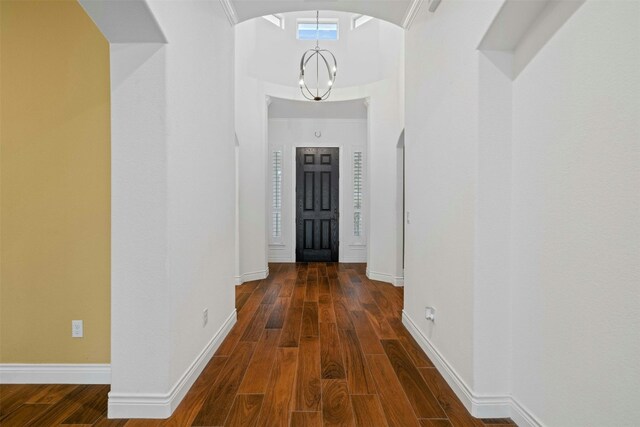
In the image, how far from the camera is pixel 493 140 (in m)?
1.94

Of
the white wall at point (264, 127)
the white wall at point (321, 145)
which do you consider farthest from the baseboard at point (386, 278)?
the white wall at point (321, 145)

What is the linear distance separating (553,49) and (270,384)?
2.48m

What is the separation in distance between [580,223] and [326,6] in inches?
111

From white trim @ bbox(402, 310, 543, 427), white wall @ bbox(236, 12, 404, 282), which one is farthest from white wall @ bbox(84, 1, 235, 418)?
white wall @ bbox(236, 12, 404, 282)

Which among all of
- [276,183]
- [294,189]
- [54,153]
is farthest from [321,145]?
[54,153]

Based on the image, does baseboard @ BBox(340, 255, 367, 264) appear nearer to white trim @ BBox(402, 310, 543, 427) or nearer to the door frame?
the door frame

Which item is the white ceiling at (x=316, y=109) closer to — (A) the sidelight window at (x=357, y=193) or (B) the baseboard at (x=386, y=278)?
(A) the sidelight window at (x=357, y=193)

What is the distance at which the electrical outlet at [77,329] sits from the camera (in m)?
2.29

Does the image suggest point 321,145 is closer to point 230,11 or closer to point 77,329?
point 230,11

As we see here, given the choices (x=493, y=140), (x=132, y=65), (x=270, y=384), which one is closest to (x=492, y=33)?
(x=493, y=140)

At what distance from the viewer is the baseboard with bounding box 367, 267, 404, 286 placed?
516cm

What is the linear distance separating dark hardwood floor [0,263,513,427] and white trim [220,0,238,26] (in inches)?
116

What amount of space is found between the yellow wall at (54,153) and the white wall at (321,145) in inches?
191

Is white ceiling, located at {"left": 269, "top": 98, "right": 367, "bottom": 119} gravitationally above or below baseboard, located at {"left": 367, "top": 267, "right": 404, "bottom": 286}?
above
